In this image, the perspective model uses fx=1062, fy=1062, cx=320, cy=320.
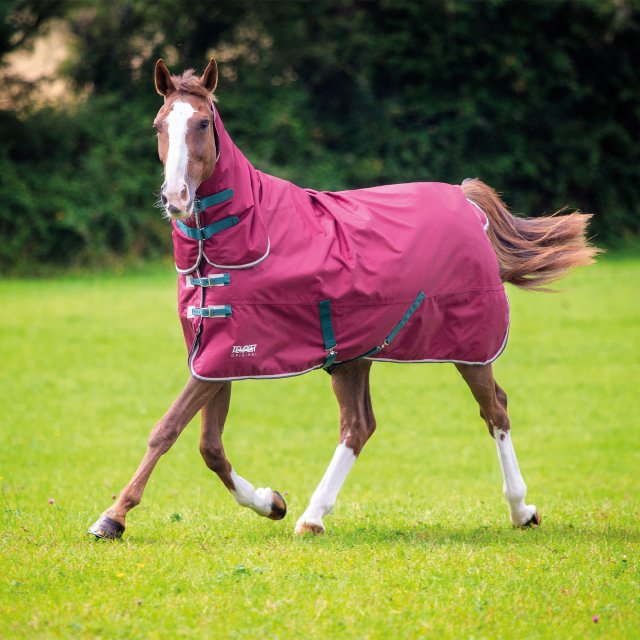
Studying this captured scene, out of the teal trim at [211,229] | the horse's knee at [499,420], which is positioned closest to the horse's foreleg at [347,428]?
the horse's knee at [499,420]

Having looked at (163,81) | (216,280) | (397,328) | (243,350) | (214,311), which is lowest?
(397,328)

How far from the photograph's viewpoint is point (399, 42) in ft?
79.4

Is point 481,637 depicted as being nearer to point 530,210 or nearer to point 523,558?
point 523,558

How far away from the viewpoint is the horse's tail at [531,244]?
670 cm

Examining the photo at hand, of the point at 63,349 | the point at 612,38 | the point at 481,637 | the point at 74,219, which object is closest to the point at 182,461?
the point at 63,349

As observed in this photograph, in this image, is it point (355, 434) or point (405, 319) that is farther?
point (355, 434)

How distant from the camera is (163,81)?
5.42m

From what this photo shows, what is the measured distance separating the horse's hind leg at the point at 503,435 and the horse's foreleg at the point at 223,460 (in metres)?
1.36

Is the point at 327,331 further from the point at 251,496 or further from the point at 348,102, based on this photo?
the point at 348,102

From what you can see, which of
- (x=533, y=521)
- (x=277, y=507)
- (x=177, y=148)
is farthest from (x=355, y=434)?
(x=177, y=148)

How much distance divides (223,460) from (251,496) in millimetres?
322

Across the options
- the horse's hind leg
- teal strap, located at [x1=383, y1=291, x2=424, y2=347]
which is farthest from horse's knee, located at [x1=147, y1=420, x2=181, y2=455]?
the horse's hind leg

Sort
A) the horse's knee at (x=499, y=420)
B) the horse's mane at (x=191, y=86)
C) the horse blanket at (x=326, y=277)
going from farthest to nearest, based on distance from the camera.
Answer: the horse's knee at (x=499, y=420) → the horse blanket at (x=326, y=277) → the horse's mane at (x=191, y=86)

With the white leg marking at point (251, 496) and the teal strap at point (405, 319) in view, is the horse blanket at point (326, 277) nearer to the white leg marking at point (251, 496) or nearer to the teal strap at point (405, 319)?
the teal strap at point (405, 319)
